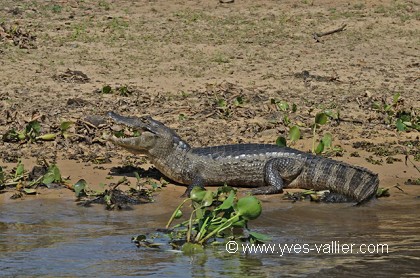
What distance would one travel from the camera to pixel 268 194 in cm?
899

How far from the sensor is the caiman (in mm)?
9023

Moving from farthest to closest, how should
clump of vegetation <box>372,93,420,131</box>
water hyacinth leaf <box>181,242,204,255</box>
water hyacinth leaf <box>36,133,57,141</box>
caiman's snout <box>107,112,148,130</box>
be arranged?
1. clump of vegetation <box>372,93,420,131</box>
2. water hyacinth leaf <box>36,133,57,141</box>
3. caiman's snout <box>107,112,148,130</box>
4. water hyacinth leaf <box>181,242,204,255</box>

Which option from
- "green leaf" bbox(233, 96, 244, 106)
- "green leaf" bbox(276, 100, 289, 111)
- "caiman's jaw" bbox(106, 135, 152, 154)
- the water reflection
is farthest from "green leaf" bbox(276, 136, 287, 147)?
"green leaf" bbox(233, 96, 244, 106)

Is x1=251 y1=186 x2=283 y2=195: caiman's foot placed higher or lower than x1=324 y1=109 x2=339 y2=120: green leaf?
lower

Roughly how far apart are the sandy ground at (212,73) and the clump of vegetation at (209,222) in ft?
6.87

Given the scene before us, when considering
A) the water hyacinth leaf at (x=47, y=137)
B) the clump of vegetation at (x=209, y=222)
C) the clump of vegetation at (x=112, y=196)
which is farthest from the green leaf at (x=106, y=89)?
the clump of vegetation at (x=209, y=222)

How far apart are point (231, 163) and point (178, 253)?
7.99ft

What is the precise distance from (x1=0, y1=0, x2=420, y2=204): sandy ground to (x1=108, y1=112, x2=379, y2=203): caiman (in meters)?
0.45

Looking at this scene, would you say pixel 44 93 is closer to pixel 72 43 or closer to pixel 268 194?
pixel 72 43

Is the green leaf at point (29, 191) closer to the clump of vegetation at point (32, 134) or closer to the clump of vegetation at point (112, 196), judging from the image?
the clump of vegetation at point (112, 196)

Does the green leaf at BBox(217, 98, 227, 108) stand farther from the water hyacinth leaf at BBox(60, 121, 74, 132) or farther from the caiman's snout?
the water hyacinth leaf at BBox(60, 121, 74, 132)

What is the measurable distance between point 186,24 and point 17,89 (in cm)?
347

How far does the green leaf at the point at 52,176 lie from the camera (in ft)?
28.1

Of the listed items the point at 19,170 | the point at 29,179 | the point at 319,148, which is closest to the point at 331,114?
the point at 319,148
